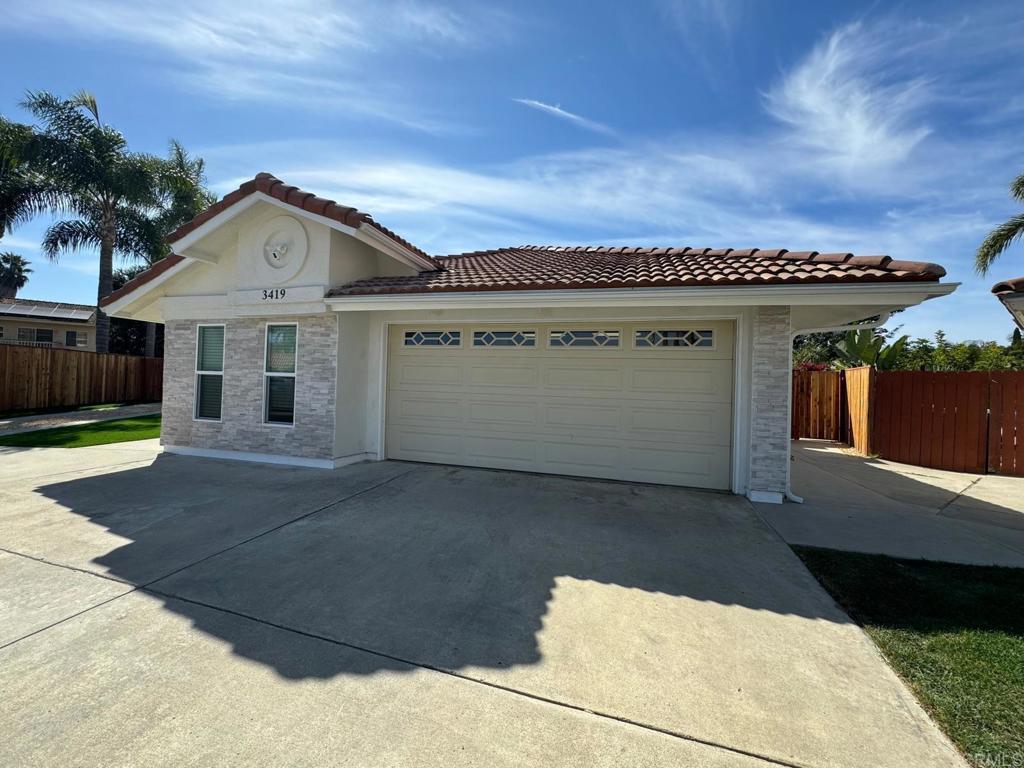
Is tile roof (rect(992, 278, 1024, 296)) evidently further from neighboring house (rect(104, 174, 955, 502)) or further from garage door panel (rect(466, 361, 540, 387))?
garage door panel (rect(466, 361, 540, 387))

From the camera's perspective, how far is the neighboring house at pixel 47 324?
27.3 m

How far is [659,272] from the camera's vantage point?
679cm

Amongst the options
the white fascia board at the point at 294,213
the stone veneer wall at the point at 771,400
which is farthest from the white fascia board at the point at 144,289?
the stone veneer wall at the point at 771,400

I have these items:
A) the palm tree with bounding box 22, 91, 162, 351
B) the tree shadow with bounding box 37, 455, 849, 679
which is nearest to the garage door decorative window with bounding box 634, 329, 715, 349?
the tree shadow with bounding box 37, 455, 849, 679

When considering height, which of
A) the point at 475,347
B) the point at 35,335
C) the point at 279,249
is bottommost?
the point at 475,347

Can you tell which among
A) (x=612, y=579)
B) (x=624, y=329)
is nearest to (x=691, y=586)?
(x=612, y=579)

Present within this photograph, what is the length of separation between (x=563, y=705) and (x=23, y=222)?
1099 inches

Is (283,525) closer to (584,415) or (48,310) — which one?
A: (584,415)

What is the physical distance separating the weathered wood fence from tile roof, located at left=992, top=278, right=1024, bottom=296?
19.4ft

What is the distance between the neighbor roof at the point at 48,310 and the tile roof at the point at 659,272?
32139 millimetres

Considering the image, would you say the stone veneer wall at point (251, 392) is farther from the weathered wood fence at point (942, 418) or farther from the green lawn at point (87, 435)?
the weathered wood fence at point (942, 418)

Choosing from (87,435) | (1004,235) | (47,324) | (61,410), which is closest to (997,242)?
(1004,235)

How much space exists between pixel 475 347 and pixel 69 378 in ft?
60.6

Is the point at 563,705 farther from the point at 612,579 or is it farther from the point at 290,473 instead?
the point at 290,473
